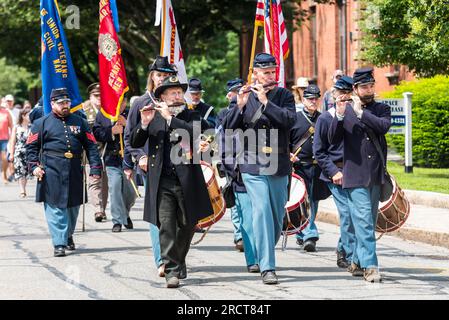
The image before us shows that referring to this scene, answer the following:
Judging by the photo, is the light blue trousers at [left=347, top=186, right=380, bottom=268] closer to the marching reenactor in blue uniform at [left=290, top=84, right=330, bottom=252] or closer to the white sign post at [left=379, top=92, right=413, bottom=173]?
the marching reenactor in blue uniform at [left=290, top=84, right=330, bottom=252]

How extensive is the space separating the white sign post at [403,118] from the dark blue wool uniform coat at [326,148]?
33.7ft

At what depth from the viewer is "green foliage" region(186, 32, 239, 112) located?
Result: 54719 mm

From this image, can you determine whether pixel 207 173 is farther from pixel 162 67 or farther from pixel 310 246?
pixel 162 67

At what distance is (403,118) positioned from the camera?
838 inches

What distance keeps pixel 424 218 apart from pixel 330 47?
2318 cm

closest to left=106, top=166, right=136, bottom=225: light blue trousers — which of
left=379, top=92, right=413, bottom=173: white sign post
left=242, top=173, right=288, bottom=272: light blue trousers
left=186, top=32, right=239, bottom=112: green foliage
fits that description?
left=242, top=173, right=288, bottom=272: light blue trousers

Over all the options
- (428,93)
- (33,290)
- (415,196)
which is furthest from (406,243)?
(428,93)

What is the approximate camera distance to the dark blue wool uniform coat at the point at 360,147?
10.4 meters

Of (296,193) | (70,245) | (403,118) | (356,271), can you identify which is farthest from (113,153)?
(403,118)

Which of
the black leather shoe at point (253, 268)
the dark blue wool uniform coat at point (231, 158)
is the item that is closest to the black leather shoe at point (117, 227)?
the dark blue wool uniform coat at point (231, 158)

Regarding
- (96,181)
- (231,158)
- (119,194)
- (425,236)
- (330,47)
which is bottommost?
(425,236)

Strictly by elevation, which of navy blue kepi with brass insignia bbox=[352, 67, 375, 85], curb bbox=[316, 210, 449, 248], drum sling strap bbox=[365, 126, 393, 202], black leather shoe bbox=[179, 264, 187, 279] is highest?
navy blue kepi with brass insignia bbox=[352, 67, 375, 85]

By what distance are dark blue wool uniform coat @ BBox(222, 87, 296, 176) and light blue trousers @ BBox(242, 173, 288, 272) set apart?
85mm

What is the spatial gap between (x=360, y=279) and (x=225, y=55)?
156 feet
